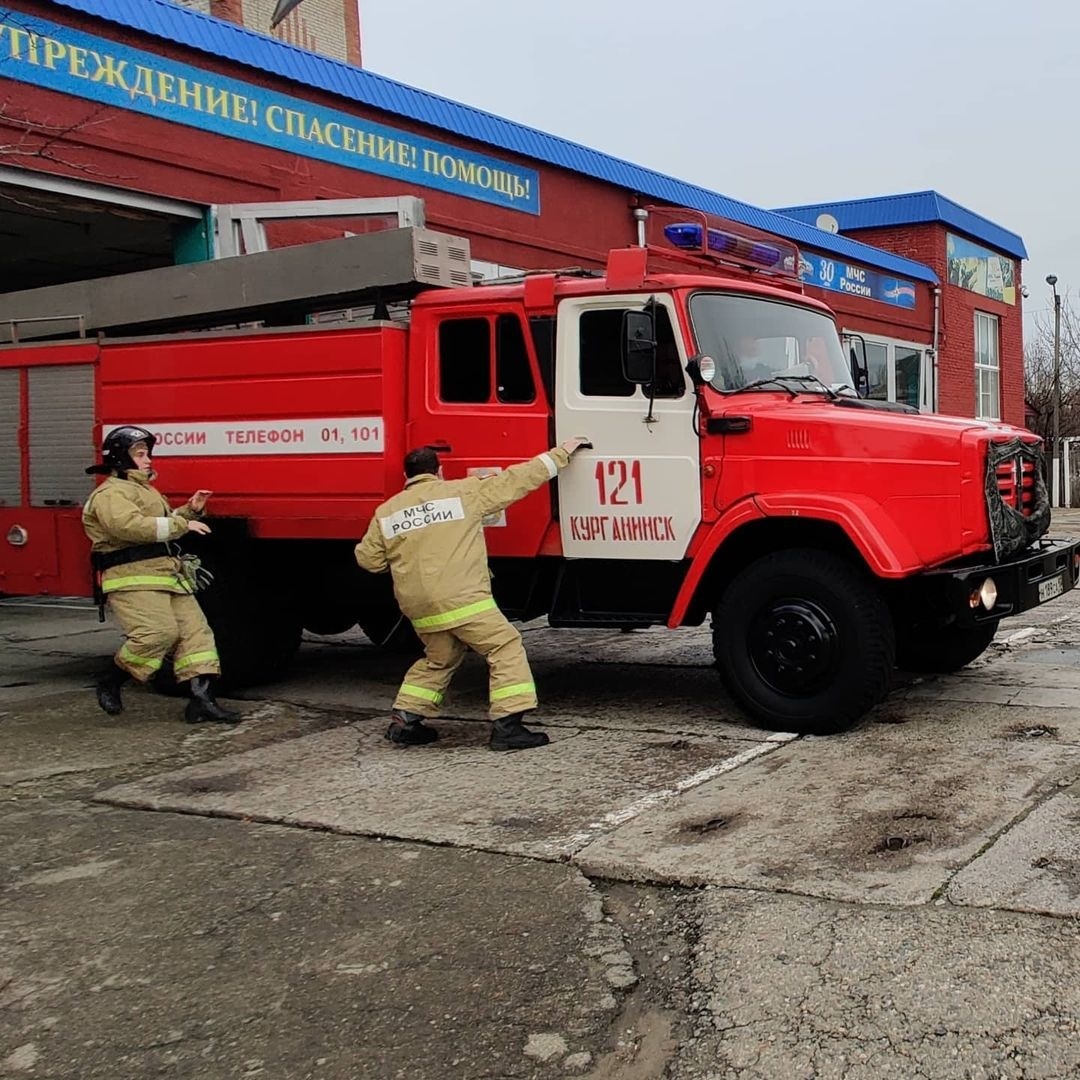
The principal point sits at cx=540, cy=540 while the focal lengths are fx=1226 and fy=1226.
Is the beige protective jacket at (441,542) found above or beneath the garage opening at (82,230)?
beneath

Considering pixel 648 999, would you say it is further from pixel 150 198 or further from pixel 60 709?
pixel 150 198

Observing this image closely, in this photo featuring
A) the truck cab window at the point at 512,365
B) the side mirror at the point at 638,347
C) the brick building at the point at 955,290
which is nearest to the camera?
the side mirror at the point at 638,347

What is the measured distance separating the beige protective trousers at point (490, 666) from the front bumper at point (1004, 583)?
2.06 metres

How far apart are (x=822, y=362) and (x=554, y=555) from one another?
1926 mm

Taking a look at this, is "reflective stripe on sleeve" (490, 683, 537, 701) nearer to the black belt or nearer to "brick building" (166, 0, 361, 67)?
the black belt

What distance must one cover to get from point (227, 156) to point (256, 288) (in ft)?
15.0

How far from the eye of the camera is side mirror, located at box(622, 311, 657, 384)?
246 inches

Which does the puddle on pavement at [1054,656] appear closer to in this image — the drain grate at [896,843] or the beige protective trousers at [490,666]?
the beige protective trousers at [490,666]

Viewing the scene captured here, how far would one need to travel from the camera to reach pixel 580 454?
664cm

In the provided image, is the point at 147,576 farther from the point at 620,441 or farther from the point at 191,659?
the point at 620,441

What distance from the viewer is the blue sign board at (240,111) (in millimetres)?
9852

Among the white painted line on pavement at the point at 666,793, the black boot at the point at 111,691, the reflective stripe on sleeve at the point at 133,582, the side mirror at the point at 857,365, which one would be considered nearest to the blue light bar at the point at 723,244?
the side mirror at the point at 857,365

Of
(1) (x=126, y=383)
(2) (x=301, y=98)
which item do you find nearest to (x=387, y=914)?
(1) (x=126, y=383)

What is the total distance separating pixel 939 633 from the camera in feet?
24.5
